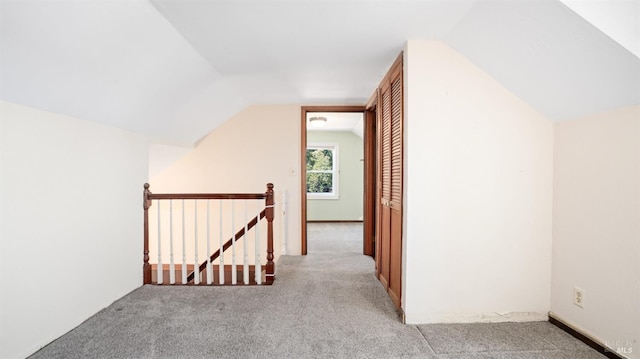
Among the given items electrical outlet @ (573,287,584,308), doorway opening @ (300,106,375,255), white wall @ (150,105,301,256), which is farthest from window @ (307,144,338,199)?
electrical outlet @ (573,287,584,308)

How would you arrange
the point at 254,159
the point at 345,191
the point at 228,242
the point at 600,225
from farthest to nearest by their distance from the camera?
the point at 345,191, the point at 254,159, the point at 228,242, the point at 600,225

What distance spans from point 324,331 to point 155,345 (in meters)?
1.05

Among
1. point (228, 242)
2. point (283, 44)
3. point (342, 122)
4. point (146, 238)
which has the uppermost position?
point (342, 122)

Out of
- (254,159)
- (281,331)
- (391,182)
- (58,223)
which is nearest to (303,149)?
(254,159)

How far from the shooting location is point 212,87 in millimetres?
3029

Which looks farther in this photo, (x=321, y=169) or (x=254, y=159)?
(x=321, y=169)

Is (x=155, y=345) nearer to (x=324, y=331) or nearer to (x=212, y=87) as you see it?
(x=324, y=331)

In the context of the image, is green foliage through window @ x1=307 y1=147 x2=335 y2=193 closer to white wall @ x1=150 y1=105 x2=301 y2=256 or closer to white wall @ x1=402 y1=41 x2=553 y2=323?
white wall @ x1=150 y1=105 x2=301 y2=256

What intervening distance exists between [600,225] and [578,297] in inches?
19.7

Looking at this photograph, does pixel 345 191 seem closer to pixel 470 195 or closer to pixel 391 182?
pixel 391 182

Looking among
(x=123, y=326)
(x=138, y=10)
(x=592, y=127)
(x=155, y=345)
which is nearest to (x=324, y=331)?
(x=155, y=345)

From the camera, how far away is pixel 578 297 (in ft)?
6.33

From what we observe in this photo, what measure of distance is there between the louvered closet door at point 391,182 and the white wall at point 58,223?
224 centimetres

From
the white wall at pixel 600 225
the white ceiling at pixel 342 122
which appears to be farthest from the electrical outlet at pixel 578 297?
the white ceiling at pixel 342 122
